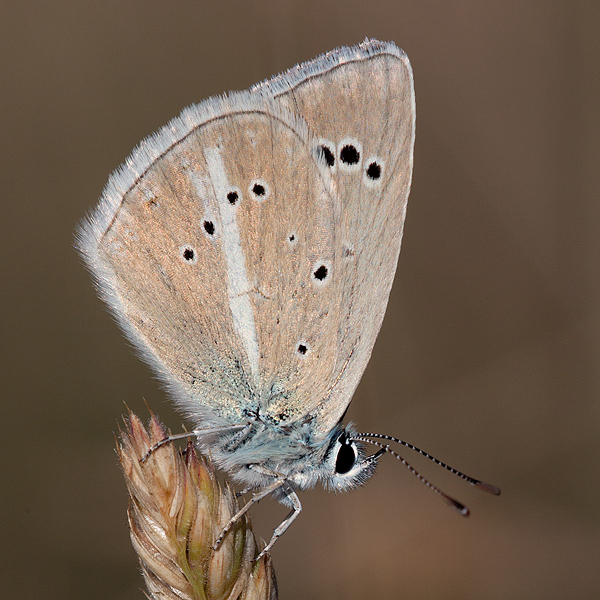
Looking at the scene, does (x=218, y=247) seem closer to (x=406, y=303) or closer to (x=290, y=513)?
(x=290, y=513)

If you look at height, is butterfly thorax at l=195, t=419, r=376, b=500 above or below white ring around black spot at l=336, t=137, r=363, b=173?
below

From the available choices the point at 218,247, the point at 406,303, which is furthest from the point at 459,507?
the point at 406,303

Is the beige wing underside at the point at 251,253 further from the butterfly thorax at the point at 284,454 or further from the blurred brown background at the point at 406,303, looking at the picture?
the blurred brown background at the point at 406,303

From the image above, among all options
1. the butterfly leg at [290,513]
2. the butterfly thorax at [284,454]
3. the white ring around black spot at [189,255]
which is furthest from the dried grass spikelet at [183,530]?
the white ring around black spot at [189,255]

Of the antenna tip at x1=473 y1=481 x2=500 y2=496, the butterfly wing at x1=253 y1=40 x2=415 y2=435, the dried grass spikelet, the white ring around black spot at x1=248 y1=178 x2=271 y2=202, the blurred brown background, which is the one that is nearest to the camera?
the dried grass spikelet

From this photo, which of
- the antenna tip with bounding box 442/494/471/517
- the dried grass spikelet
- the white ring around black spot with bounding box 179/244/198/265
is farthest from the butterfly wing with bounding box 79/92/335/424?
the antenna tip with bounding box 442/494/471/517

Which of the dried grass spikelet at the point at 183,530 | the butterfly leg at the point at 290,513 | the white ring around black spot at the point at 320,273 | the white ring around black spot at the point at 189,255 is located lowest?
the dried grass spikelet at the point at 183,530

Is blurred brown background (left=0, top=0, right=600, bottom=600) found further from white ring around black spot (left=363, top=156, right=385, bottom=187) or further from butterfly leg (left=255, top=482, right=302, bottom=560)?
white ring around black spot (left=363, top=156, right=385, bottom=187)
